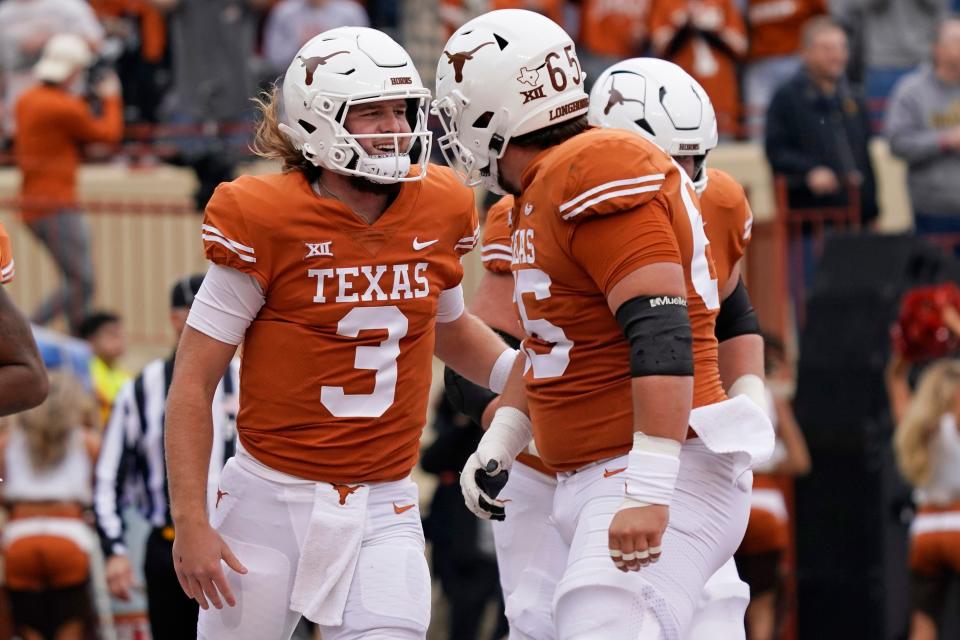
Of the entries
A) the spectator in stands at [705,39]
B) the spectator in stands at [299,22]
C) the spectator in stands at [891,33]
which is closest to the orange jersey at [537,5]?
the spectator in stands at [705,39]

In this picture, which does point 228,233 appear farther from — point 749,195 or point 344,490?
point 749,195

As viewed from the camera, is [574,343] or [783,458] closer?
[574,343]

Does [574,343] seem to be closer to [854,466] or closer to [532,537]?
[532,537]

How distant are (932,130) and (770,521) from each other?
116 inches

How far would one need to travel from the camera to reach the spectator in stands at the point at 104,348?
35.1ft

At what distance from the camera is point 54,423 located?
9.09 meters

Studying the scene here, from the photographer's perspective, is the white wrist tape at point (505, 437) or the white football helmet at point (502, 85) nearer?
the white football helmet at point (502, 85)

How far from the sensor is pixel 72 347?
400 inches

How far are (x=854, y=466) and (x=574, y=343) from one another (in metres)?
5.77

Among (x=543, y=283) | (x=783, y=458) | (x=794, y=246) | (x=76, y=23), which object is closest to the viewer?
(x=543, y=283)

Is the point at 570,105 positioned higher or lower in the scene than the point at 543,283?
higher

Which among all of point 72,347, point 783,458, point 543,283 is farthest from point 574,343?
point 72,347

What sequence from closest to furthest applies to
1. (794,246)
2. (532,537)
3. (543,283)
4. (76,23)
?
(543,283) → (532,537) → (794,246) → (76,23)

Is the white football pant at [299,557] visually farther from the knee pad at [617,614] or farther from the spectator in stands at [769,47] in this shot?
the spectator in stands at [769,47]
